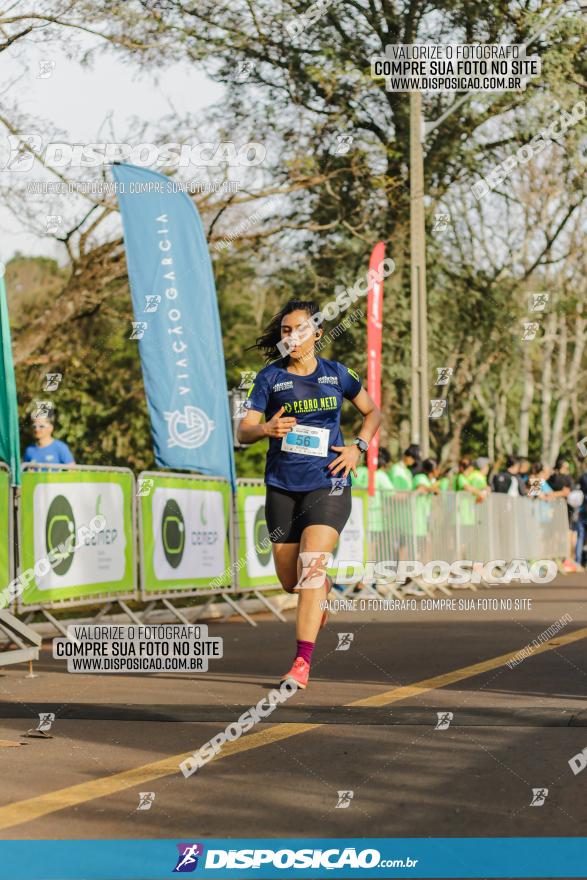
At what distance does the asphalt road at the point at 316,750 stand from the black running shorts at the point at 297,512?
2.78 feet

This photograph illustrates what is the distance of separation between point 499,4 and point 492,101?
4.67ft

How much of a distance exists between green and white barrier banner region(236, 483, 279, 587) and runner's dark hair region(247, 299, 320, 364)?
568cm

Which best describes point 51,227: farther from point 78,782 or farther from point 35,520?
point 78,782

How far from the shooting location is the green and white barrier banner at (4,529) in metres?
10.6

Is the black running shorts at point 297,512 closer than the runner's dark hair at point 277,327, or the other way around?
the black running shorts at point 297,512

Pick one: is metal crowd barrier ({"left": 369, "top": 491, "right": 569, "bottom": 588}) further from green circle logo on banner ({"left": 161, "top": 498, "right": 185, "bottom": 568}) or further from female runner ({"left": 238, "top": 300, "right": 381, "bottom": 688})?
female runner ({"left": 238, "top": 300, "right": 381, "bottom": 688})

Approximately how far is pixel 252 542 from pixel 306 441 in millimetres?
6516

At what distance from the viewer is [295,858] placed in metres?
4.44

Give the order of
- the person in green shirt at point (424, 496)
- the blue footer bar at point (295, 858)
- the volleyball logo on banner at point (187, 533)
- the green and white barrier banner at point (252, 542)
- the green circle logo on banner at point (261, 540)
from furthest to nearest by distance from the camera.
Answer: the person in green shirt at point (424, 496) < the green circle logo on banner at point (261, 540) < the green and white barrier banner at point (252, 542) < the volleyball logo on banner at point (187, 533) < the blue footer bar at point (295, 858)

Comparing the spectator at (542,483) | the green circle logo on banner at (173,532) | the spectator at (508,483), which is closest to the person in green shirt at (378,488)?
the green circle logo on banner at (173,532)

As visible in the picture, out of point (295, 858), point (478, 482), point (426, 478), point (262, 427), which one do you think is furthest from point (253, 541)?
point (295, 858)

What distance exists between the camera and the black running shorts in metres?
8.43

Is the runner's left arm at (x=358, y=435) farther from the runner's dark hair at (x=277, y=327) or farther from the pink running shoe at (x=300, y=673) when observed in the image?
the pink running shoe at (x=300, y=673)

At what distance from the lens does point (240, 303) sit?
141 feet
